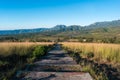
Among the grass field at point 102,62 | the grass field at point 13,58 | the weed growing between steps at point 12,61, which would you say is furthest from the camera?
the grass field at point 102,62

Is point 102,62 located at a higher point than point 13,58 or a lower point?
lower

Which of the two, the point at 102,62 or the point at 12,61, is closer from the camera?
the point at 12,61

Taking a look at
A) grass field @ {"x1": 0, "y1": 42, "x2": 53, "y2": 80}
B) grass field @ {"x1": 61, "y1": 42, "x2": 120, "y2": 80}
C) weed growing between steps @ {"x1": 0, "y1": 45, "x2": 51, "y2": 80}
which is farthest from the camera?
grass field @ {"x1": 61, "y1": 42, "x2": 120, "y2": 80}

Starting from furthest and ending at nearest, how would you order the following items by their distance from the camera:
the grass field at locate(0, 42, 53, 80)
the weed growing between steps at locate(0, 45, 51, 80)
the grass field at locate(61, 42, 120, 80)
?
the grass field at locate(61, 42, 120, 80) < the grass field at locate(0, 42, 53, 80) < the weed growing between steps at locate(0, 45, 51, 80)

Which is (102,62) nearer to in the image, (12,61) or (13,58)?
(13,58)

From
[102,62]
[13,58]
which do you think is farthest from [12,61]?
[102,62]

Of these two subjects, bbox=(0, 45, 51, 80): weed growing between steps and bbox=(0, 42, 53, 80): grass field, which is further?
bbox=(0, 42, 53, 80): grass field

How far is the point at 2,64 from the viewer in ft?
41.0

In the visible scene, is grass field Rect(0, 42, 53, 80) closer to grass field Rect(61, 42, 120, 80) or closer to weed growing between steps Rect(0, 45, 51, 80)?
weed growing between steps Rect(0, 45, 51, 80)

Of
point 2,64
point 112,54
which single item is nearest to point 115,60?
point 112,54

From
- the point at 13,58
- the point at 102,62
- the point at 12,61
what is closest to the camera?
the point at 12,61

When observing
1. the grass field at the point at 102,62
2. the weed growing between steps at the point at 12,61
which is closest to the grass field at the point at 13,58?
the weed growing between steps at the point at 12,61

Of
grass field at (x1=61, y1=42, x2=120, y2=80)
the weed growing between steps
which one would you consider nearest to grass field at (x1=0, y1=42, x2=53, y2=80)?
the weed growing between steps

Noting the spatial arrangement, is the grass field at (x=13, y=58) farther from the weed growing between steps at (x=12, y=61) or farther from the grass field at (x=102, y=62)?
the grass field at (x=102, y=62)
